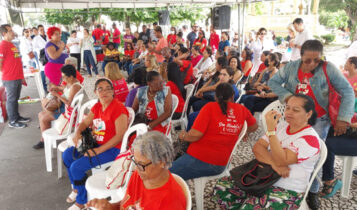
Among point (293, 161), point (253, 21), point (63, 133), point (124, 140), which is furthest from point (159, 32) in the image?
point (253, 21)

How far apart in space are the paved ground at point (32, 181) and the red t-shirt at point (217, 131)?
2.08 ft

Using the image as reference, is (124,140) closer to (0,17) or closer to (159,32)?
(159,32)

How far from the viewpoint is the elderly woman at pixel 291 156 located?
162cm

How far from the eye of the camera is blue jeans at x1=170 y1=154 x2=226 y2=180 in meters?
2.04

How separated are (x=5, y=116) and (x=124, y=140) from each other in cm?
419

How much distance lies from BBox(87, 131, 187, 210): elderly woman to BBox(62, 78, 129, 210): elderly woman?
866mm

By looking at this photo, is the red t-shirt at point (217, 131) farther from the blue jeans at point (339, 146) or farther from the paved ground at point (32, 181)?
the blue jeans at point (339, 146)

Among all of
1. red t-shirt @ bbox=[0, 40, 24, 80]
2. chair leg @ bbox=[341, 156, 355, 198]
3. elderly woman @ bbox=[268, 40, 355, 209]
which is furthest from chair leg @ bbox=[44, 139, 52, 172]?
chair leg @ bbox=[341, 156, 355, 198]

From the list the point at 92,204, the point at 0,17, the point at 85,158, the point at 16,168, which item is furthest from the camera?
the point at 0,17

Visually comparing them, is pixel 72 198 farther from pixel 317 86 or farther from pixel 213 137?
pixel 317 86

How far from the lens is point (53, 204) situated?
2.52 meters

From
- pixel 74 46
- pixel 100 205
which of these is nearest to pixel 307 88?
pixel 100 205

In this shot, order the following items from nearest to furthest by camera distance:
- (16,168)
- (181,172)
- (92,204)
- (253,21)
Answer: (92,204), (181,172), (16,168), (253,21)

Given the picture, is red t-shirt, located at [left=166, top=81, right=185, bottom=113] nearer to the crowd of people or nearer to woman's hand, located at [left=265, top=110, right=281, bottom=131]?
the crowd of people
